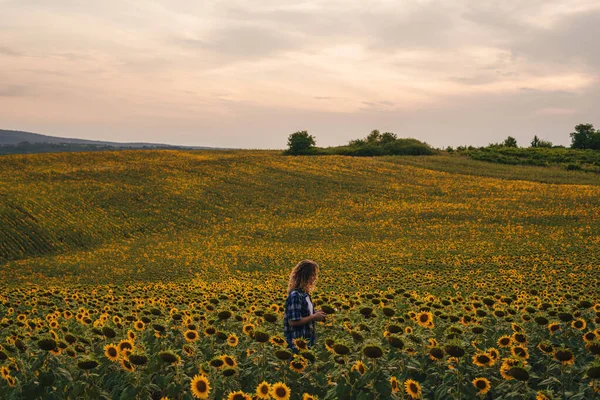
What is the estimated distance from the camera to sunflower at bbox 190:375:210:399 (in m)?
3.74

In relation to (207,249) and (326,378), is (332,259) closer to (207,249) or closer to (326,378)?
(207,249)

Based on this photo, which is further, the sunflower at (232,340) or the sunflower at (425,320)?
the sunflower at (425,320)

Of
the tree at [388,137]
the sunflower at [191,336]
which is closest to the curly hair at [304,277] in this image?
the sunflower at [191,336]

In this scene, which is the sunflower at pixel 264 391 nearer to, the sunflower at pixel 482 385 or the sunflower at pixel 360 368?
the sunflower at pixel 360 368

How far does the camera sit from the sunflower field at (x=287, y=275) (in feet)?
13.8

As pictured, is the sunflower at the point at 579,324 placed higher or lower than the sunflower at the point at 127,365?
higher

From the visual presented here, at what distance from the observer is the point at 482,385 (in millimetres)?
3941

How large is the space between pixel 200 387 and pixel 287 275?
2019 cm

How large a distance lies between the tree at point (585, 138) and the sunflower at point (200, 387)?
389ft

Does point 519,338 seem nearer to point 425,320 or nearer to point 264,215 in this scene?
point 425,320

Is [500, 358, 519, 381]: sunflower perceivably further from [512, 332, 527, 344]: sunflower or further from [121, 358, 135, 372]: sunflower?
[121, 358, 135, 372]: sunflower

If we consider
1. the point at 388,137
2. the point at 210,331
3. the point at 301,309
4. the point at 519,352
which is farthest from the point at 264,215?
the point at 388,137

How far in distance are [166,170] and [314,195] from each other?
20.7m

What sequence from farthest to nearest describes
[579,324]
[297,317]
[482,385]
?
[297,317] < [579,324] < [482,385]
